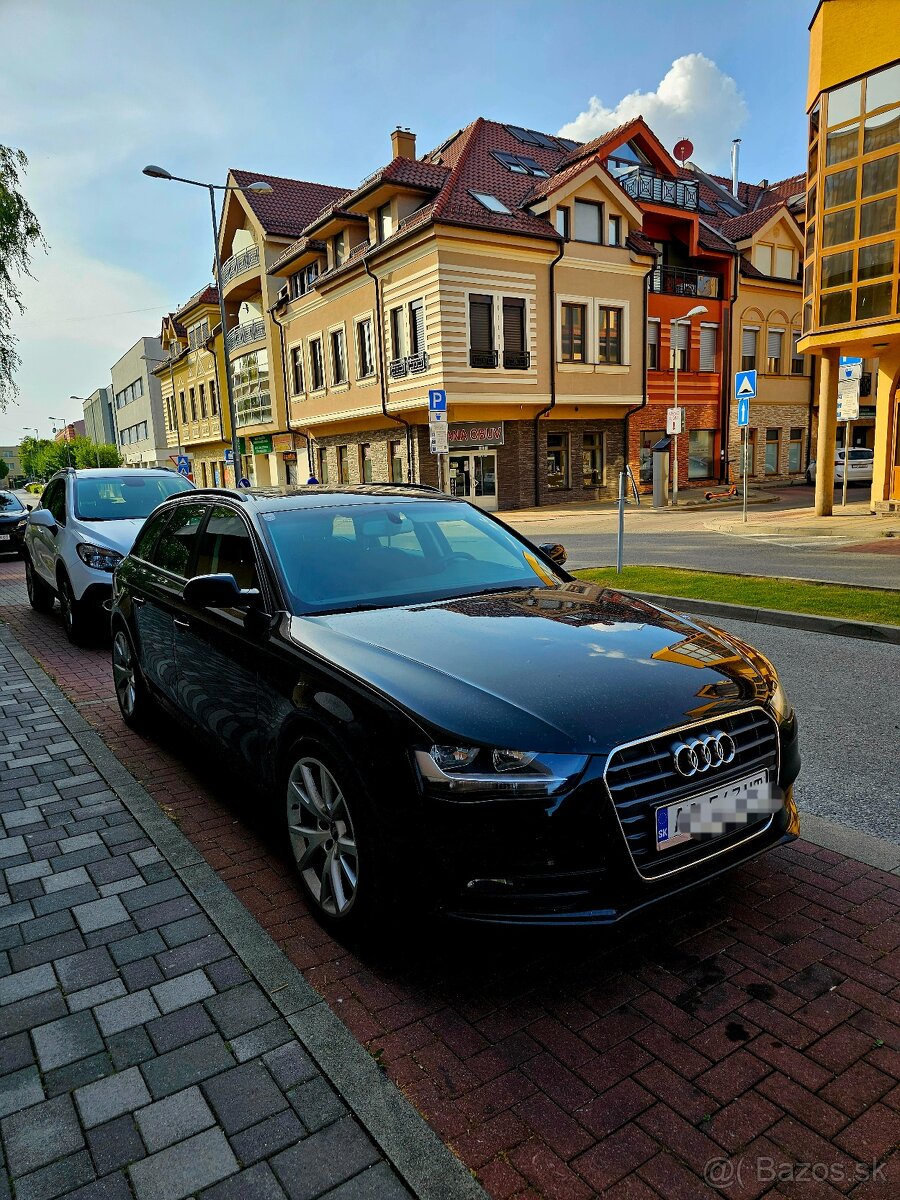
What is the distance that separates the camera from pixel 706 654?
3.01 meters

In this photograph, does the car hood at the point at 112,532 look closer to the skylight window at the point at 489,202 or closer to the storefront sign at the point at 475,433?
the storefront sign at the point at 475,433

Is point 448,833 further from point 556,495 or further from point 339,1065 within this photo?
point 556,495

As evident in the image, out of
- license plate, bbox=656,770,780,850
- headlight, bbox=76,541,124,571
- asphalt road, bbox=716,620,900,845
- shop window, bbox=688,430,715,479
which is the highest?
shop window, bbox=688,430,715,479

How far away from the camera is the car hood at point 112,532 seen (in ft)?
26.4

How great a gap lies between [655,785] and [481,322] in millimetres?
25760

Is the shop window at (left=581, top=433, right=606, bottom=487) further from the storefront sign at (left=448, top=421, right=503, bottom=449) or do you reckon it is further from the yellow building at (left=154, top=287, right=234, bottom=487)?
the yellow building at (left=154, top=287, right=234, bottom=487)

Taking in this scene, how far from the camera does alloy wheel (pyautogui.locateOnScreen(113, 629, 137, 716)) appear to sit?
17.8 feet

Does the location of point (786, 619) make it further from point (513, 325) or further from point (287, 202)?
point (287, 202)

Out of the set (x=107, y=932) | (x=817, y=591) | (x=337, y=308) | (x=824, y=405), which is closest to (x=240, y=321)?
(x=337, y=308)

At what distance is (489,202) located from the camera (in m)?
26.5

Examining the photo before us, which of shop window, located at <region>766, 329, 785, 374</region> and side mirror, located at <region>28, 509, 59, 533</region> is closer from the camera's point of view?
side mirror, located at <region>28, 509, 59, 533</region>

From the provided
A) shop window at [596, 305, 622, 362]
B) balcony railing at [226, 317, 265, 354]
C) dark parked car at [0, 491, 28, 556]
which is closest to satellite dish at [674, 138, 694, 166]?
shop window at [596, 305, 622, 362]

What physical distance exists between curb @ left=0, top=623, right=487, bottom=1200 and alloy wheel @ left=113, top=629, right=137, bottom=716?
1.49 meters

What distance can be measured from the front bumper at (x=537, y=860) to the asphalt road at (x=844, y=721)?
1.91 meters
